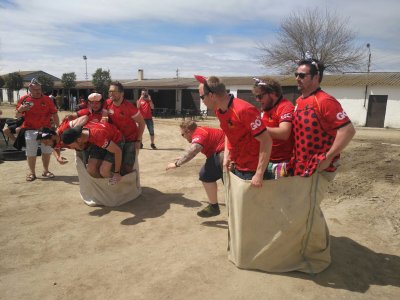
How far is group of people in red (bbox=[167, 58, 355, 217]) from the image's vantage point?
2994 mm

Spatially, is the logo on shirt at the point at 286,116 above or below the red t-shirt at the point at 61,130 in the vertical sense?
above

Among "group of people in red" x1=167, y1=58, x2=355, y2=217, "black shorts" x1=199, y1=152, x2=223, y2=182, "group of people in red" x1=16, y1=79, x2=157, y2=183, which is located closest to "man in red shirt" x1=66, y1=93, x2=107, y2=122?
"group of people in red" x1=16, y1=79, x2=157, y2=183

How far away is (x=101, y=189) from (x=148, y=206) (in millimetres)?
722

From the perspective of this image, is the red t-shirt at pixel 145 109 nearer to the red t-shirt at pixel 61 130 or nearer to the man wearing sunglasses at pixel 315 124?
the red t-shirt at pixel 61 130

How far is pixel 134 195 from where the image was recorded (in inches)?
223

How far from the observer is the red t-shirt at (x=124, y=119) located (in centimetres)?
545

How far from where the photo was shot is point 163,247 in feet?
12.9

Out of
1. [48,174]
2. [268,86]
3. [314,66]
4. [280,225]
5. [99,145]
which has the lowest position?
[48,174]

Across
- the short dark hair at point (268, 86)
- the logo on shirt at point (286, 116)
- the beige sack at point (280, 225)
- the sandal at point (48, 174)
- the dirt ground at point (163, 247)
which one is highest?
the short dark hair at point (268, 86)

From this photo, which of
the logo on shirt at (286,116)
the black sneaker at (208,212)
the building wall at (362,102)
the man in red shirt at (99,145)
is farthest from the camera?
the building wall at (362,102)

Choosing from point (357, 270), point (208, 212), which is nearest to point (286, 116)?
point (357, 270)

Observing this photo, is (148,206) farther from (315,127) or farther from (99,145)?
(315,127)

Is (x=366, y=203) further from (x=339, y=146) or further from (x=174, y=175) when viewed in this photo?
(x=174, y=175)

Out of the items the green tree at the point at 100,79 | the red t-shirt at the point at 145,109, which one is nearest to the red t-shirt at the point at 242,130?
the red t-shirt at the point at 145,109
